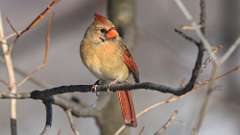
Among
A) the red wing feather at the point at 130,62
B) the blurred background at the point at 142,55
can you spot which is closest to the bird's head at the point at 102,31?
the red wing feather at the point at 130,62

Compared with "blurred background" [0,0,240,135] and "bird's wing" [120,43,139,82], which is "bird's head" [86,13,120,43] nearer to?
"bird's wing" [120,43,139,82]

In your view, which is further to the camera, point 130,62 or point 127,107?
point 130,62

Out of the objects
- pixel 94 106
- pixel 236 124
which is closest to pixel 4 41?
pixel 94 106

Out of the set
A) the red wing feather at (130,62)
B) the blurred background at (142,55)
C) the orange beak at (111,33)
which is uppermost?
the orange beak at (111,33)

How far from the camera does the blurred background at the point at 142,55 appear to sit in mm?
6703

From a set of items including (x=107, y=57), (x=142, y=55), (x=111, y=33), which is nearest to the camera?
(x=111, y=33)

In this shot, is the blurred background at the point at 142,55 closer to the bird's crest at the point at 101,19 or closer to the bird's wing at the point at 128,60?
the bird's wing at the point at 128,60

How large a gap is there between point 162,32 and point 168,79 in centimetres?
53

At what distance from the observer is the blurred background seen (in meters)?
6.70

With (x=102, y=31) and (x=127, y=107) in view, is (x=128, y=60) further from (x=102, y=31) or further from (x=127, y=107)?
(x=127, y=107)

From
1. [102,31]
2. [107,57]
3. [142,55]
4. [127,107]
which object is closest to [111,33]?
[102,31]

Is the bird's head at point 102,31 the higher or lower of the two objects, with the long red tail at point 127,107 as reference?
higher

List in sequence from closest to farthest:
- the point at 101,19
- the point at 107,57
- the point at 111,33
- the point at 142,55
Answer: the point at 101,19 < the point at 111,33 < the point at 107,57 < the point at 142,55

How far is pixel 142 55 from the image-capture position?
7402mm
